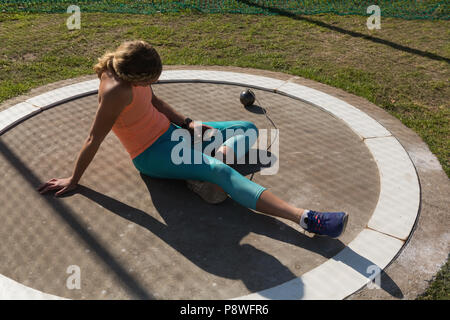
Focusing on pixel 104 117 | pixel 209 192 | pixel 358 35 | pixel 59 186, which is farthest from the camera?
pixel 358 35

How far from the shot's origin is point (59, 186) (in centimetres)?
341

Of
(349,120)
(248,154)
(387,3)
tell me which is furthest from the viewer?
(387,3)

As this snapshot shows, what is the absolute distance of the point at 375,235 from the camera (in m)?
3.01

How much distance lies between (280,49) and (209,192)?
11.6 feet

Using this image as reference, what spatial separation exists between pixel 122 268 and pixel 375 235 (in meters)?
1.70

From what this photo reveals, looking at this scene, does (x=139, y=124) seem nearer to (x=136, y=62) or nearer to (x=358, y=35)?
(x=136, y=62)

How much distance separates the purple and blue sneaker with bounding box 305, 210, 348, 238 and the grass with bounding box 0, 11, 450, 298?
1.70 m

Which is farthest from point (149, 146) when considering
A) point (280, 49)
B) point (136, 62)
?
point (280, 49)

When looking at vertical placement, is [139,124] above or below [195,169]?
above

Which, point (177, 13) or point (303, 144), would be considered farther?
point (177, 13)

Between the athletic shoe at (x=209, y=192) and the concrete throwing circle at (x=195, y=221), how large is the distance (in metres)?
0.07
